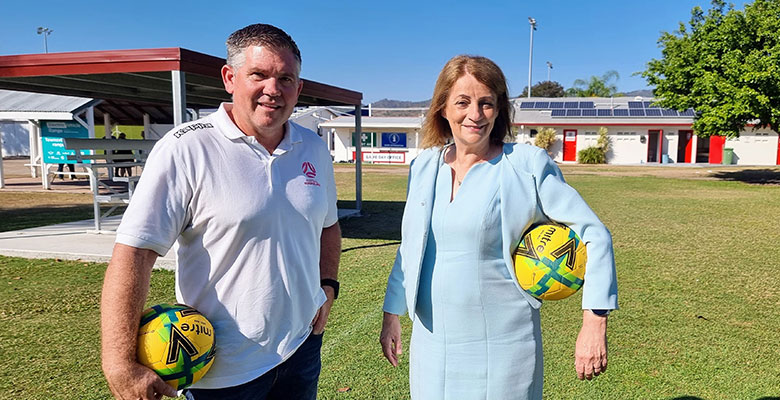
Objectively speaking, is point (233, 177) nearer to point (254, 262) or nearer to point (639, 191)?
point (254, 262)

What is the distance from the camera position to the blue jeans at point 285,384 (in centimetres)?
200

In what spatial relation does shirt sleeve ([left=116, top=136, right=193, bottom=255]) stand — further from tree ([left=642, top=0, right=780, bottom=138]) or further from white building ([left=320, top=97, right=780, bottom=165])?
white building ([left=320, top=97, right=780, bottom=165])

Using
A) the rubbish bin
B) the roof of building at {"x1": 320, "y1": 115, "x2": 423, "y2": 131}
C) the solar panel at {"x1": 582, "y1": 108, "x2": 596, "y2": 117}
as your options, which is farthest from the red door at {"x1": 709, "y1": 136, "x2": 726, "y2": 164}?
the roof of building at {"x1": 320, "y1": 115, "x2": 423, "y2": 131}

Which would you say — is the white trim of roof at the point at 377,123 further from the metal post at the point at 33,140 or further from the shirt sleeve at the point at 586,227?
the shirt sleeve at the point at 586,227

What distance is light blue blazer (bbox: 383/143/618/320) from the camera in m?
2.01

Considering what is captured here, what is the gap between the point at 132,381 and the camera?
171cm

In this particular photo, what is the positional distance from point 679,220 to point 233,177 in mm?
11973

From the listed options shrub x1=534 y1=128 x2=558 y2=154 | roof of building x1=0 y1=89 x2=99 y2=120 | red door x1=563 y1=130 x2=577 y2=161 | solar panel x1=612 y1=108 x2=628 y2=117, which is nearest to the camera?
roof of building x1=0 y1=89 x2=99 y2=120

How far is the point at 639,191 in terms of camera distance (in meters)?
18.2

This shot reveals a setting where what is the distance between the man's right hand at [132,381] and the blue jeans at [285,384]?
0.26m

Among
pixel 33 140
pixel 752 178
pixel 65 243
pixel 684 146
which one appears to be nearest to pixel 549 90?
pixel 684 146

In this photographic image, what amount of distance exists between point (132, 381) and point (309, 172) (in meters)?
0.96

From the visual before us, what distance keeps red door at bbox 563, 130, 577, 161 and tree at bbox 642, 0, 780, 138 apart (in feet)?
40.0

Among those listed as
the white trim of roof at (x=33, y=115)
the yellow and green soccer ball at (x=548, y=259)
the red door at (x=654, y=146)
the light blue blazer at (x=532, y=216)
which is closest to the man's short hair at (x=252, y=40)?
the light blue blazer at (x=532, y=216)
